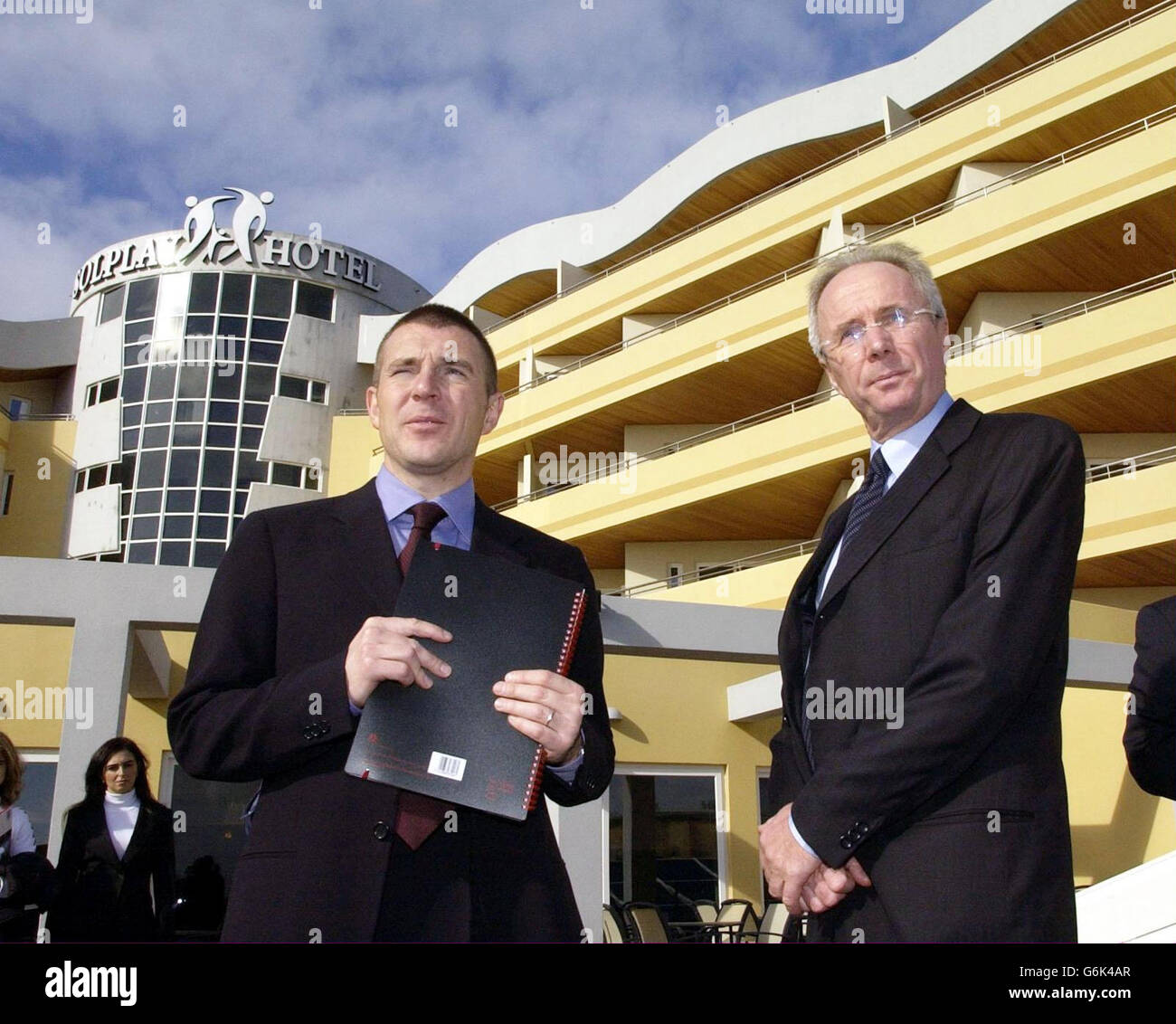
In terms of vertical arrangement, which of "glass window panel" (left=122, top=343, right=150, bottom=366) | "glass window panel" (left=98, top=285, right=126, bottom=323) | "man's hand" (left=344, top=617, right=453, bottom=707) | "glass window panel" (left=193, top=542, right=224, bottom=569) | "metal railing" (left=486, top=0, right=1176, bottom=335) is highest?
"glass window panel" (left=98, top=285, right=126, bottom=323)

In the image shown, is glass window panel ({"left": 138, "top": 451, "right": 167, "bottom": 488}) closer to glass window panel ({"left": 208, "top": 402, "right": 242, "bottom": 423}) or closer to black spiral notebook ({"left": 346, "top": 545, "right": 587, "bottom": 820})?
glass window panel ({"left": 208, "top": 402, "right": 242, "bottom": 423})

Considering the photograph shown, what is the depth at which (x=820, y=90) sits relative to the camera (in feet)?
88.6

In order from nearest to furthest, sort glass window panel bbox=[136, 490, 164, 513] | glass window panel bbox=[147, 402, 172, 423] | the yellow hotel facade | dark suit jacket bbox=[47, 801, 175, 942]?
dark suit jacket bbox=[47, 801, 175, 942] < the yellow hotel facade < glass window panel bbox=[136, 490, 164, 513] < glass window panel bbox=[147, 402, 172, 423]

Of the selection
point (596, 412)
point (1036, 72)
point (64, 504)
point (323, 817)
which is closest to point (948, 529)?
point (323, 817)

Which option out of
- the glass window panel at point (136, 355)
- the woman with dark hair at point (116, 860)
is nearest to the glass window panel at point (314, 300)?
the glass window panel at point (136, 355)

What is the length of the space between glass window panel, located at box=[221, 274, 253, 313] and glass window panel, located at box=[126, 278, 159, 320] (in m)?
2.36

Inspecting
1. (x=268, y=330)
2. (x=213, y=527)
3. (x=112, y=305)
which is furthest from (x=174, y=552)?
(x=112, y=305)

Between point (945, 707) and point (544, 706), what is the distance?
0.73m

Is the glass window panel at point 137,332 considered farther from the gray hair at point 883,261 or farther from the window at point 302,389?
the gray hair at point 883,261

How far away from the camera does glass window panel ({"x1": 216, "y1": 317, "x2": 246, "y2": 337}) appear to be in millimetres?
33688

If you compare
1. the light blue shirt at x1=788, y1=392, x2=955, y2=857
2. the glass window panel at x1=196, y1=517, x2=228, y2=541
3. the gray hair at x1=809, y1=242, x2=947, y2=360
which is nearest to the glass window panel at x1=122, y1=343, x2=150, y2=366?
the glass window panel at x1=196, y1=517, x2=228, y2=541

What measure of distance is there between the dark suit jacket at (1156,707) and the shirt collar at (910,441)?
2.75 ft

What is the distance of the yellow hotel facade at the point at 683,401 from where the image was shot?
12609 mm
